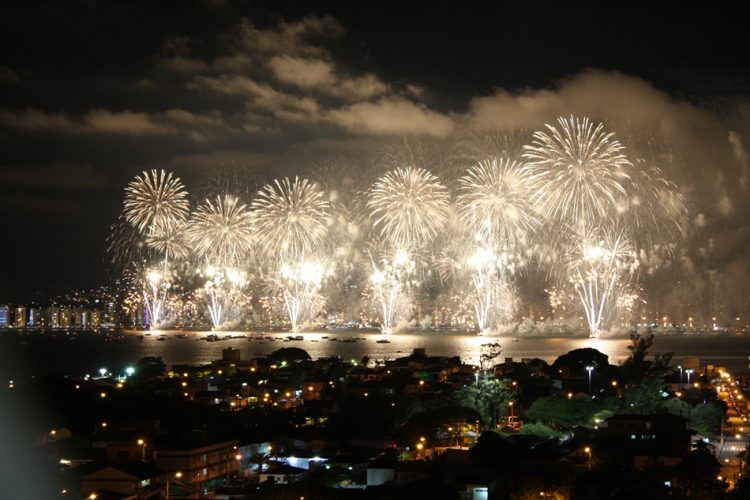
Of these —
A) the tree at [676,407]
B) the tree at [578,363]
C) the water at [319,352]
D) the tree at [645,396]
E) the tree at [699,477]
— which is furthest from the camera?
the water at [319,352]

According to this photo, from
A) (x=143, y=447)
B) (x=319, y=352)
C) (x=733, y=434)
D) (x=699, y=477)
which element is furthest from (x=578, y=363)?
(x=319, y=352)

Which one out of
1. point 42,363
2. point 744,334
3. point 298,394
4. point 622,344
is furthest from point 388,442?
point 744,334

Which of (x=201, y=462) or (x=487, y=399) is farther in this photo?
(x=487, y=399)

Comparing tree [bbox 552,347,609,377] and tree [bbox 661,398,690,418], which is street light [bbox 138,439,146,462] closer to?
tree [bbox 661,398,690,418]

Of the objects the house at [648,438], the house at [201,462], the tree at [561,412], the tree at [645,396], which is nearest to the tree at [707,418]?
the tree at [645,396]

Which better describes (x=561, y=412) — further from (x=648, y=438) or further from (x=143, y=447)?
(x=143, y=447)

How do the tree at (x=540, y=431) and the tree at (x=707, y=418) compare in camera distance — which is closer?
the tree at (x=540, y=431)

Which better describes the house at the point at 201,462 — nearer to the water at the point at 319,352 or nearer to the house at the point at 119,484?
the house at the point at 119,484

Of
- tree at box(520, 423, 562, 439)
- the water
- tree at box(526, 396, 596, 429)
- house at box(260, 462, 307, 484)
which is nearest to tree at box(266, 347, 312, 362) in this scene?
the water
